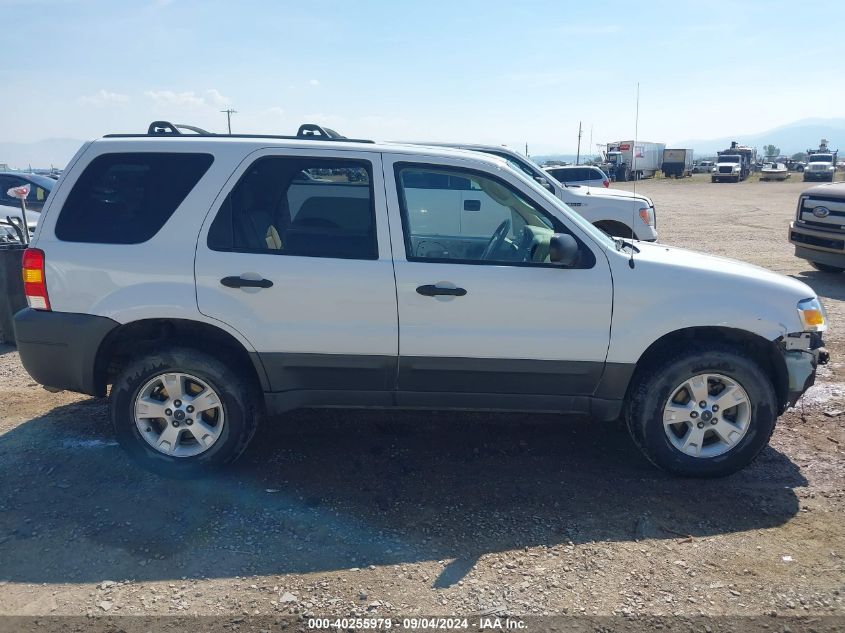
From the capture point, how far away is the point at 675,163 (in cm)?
6050

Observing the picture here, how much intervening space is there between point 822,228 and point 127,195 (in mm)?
9697

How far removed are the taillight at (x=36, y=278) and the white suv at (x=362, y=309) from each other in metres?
0.01

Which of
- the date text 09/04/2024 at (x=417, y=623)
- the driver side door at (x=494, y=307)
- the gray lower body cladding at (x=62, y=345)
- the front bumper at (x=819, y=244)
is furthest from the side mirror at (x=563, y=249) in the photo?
the front bumper at (x=819, y=244)

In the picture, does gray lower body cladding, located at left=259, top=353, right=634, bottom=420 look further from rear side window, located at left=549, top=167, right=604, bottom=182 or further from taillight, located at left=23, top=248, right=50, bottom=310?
rear side window, located at left=549, top=167, right=604, bottom=182

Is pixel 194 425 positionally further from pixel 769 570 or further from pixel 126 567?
pixel 769 570

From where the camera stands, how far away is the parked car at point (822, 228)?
376 inches

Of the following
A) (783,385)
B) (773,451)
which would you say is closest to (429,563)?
(783,385)

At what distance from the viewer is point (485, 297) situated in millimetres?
3793

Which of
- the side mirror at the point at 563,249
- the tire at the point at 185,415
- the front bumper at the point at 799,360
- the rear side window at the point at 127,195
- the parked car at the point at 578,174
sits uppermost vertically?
the parked car at the point at 578,174

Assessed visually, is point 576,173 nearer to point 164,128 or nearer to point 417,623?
point 164,128

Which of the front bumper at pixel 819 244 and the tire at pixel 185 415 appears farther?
the front bumper at pixel 819 244

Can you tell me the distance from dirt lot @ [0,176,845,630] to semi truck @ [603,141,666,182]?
37.2 m

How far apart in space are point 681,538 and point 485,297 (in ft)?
5.42

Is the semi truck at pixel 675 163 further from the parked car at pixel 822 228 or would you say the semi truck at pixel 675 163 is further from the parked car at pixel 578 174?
the parked car at pixel 822 228
